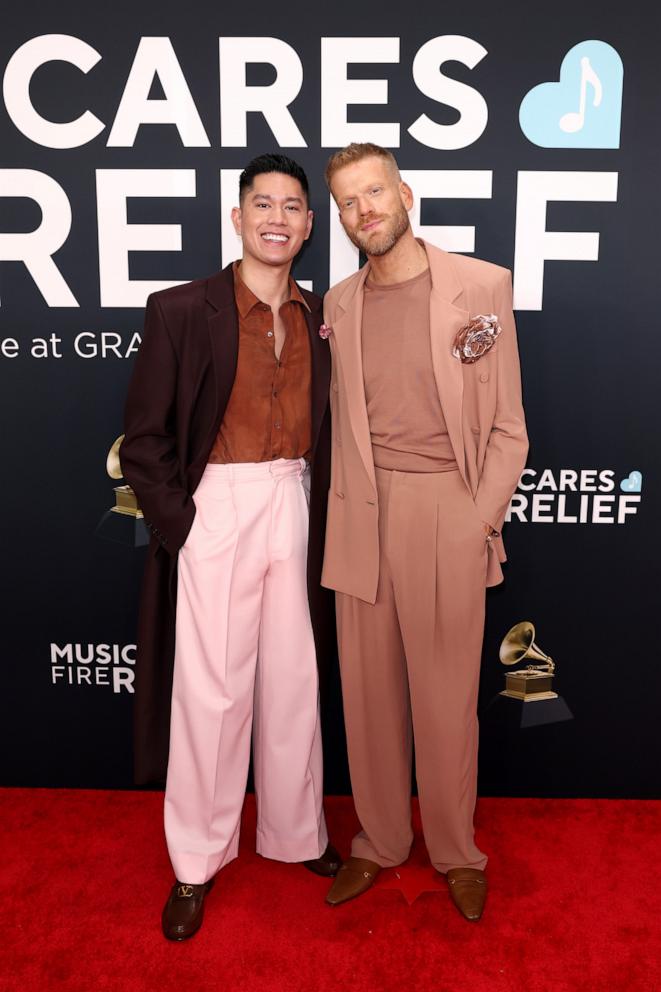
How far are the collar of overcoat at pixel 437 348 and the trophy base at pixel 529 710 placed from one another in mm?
1159

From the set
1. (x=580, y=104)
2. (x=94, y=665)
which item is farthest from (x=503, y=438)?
(x=94, y=665)

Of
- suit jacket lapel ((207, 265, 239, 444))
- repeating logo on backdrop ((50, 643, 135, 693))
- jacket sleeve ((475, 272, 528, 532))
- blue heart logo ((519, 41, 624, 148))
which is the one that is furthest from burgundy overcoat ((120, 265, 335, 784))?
blue heart logo ((519, 41, 624, 148))

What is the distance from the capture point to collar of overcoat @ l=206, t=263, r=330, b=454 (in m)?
2.41

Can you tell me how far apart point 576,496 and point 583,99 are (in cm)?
130

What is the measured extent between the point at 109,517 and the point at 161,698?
0.72 m

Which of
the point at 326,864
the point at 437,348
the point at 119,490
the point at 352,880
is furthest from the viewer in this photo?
the point at 119,490

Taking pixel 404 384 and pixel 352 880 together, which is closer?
pixel 404 384

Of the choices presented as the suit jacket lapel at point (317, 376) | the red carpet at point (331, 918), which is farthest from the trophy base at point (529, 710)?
the suit jacket lapel at point (317, 376)

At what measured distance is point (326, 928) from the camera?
251 cm

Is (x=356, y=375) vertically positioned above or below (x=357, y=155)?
below

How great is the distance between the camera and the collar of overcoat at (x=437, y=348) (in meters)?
2.38

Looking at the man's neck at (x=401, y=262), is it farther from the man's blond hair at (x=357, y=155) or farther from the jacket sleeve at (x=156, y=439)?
the jacket sleeve at (x=156, y=439)

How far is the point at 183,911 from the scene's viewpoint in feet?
8.23

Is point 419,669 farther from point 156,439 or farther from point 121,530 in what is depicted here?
point 121,530
